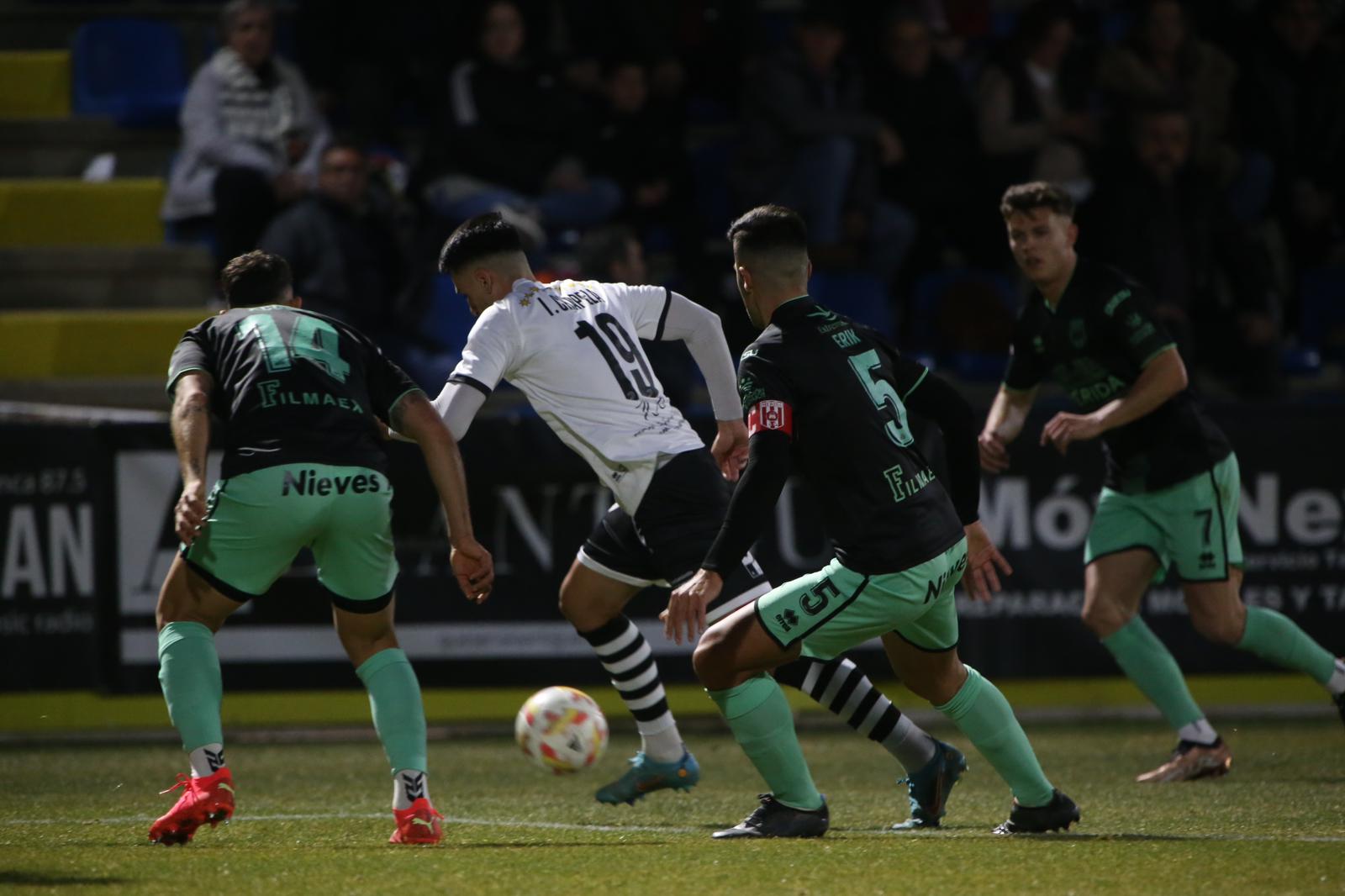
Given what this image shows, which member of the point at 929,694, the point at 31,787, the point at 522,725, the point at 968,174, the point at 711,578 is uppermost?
the point at 968,174

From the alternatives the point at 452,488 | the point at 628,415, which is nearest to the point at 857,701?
the point at 628,415

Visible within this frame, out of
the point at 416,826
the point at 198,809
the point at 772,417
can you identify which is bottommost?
the point at 416,826

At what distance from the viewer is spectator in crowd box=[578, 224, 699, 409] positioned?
8.88 meters

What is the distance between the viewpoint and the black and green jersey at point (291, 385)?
5.68m

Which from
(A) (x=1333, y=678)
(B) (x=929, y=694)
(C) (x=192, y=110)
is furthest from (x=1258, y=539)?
(C) (x=192, y=110)

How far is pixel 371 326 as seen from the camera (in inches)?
446

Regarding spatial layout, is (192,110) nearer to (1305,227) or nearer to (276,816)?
(276,816)

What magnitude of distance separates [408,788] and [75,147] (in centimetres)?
965

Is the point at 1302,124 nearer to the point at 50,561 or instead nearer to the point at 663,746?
the point at 663,746

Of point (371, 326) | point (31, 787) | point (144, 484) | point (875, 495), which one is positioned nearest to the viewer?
point (875, 495)

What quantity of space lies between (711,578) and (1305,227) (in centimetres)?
1019

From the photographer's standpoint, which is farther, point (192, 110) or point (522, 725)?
point (192, 110)

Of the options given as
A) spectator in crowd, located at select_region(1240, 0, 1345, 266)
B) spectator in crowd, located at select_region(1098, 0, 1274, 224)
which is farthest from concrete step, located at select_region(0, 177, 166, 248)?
spectator in crowd, located at select_region(1240, 0, 1345, 266)

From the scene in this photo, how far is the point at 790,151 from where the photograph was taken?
12.5m
